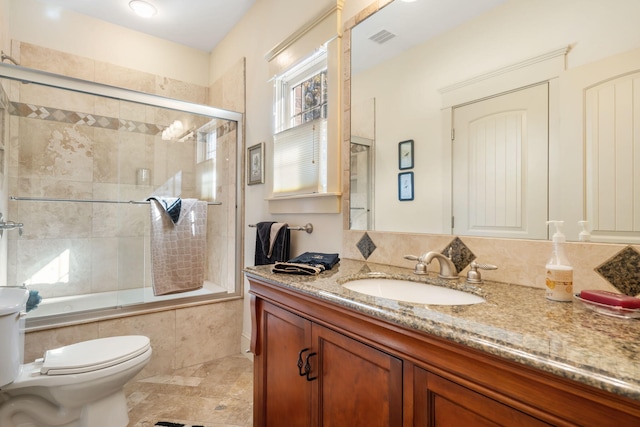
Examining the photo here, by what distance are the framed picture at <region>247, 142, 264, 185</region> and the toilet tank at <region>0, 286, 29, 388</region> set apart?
1.43 m

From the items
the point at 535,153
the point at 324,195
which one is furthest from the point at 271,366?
the point at 535,153

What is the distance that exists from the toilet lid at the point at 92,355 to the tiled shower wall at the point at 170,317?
53 centimetres

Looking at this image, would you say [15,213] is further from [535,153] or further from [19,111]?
[535,153]

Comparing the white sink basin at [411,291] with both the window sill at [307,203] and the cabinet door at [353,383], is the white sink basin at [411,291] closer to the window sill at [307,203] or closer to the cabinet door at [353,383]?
the cabinet door at [353,383]

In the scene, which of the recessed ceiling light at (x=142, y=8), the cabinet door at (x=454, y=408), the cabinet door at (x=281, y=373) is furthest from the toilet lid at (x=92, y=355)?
the recessed ceiling light at (x=142, y=8)

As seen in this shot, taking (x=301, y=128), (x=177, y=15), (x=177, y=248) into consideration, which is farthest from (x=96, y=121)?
(x=301, y=128)

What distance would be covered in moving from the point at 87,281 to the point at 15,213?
681mm

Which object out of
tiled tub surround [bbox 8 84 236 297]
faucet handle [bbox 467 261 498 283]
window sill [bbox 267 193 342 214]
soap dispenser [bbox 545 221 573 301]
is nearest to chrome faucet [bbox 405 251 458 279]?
faucet handle [bbox 467 261 498 283]

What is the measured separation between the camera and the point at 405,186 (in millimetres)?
1363

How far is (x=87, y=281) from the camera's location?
253cm

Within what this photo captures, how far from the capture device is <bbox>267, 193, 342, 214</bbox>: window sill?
1697 mm

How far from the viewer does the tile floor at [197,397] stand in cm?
169

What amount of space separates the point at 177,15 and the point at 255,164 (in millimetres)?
1443

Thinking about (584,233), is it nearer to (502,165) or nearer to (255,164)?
(502,165)
